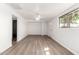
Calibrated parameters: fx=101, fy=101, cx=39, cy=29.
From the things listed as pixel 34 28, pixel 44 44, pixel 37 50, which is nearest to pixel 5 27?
pixel 37 50

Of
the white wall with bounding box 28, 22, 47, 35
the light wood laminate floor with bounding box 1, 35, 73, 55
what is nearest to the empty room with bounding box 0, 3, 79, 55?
the light wood laminate floor with bounding box 1, 35, 73, 55

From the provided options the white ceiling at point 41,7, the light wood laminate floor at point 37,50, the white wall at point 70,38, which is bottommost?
the light wood laminate floor at point 37,50

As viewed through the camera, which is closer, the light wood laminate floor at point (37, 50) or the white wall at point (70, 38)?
the white wall at point (70, 38)

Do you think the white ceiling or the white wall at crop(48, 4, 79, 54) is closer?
the white wall at crop(48, 4, 79, 54)

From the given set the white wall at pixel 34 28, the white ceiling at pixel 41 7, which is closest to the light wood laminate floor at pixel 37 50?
the white ceiling at pixel 41 7

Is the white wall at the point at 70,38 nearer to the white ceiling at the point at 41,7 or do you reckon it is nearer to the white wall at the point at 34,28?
the white ceiling at the point at 41,7

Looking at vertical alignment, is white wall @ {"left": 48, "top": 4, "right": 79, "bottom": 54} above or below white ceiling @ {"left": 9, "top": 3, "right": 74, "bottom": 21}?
below

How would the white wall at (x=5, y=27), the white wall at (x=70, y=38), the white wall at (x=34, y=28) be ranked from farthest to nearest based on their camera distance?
the white wall at (x=34, y=28)
the white wall at (x=5, y=27)
the white wall at (x=70, y=38)

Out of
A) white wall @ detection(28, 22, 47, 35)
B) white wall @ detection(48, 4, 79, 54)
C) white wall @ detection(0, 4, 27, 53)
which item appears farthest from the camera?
white wall @ detection(28, 22, 47, 35)

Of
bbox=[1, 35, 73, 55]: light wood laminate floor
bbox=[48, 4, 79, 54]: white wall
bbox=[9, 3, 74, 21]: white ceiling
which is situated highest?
bbox=[9, 3, 74, 21]: white ceiling

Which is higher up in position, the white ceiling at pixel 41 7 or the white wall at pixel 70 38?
the white ceiling at pixel 41 7

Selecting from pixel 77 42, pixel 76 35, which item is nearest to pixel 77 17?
pixel 76 35

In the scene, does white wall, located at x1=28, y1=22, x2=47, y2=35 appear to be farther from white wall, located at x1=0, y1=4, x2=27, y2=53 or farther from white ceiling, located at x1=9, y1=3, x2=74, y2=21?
white wall, located at x1=0, y1=4, x2=27, y2=53

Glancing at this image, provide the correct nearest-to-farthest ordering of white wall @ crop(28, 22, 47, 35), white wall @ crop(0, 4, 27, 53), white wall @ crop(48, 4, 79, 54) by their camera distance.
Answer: white wall @ crop(48, 4, 79, 54)
white wall @ crop(0, 4, 27, 53)
white wall @ crop(28, 22, 47, 35)
